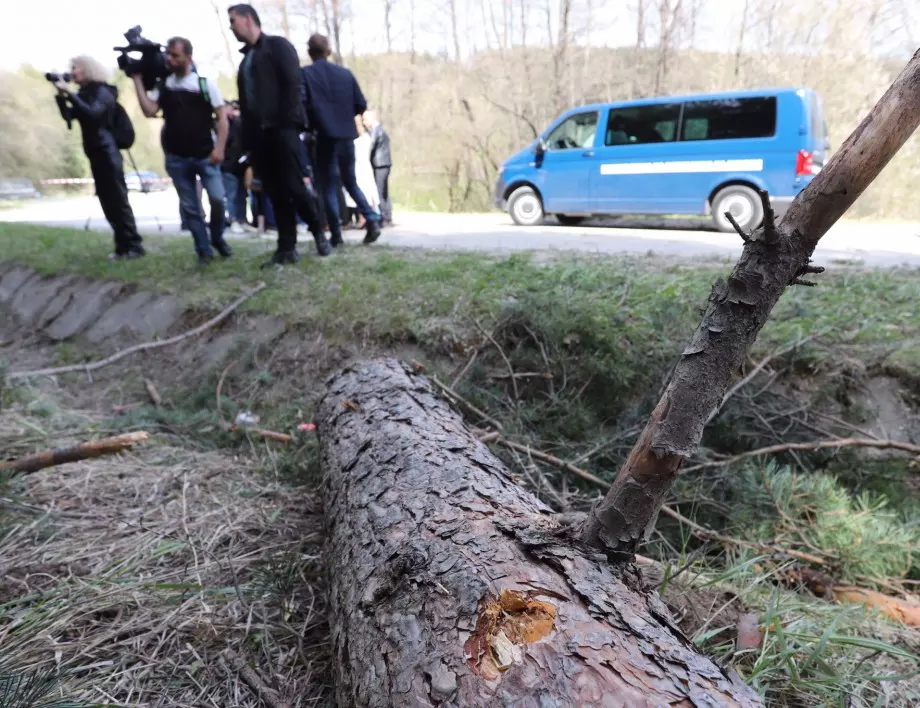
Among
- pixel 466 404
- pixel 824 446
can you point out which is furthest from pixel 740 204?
pixel 466 404

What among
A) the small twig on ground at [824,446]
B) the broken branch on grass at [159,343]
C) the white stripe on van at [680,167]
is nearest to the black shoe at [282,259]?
the broken branch on grass at [159,343]

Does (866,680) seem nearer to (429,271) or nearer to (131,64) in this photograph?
(429,271)

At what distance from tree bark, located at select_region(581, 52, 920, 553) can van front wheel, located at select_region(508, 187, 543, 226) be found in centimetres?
937

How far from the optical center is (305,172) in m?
5.00

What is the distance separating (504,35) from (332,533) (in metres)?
19.5

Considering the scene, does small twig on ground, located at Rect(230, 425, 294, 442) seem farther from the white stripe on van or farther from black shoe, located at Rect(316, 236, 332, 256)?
the white stripe on van

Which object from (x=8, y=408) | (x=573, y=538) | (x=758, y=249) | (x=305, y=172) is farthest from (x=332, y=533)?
(x=305, y=172)

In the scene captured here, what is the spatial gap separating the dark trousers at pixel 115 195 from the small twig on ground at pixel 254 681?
19.3 feet

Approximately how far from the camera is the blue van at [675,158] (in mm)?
7773

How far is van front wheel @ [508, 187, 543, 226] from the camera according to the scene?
33.6ft

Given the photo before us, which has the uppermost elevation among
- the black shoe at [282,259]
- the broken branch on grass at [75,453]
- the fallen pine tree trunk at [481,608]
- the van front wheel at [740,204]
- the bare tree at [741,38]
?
the bare tree at [741,38]

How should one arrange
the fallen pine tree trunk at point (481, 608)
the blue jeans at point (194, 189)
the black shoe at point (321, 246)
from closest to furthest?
the fallen pine tree trunk at point (481, 608), the blue jeans at point (194, 189), the black shoe at point (321, 246)

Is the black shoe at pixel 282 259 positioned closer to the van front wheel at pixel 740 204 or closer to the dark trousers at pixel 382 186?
the dark trousers at pixel 382 186

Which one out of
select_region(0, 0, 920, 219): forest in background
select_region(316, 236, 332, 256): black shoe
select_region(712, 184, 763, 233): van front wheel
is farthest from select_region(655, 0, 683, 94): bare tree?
select_region(316, 236, 332, 256): black shoe
